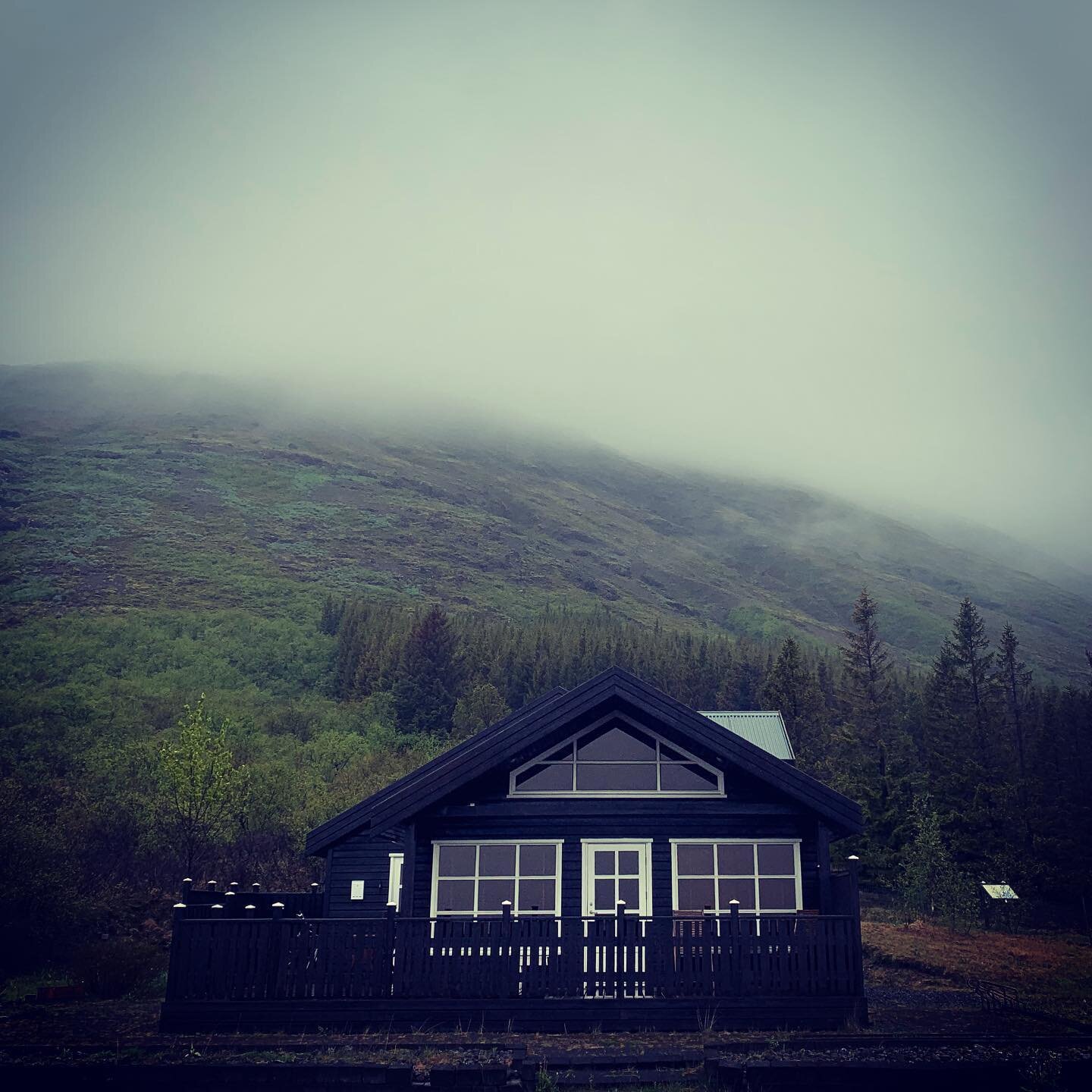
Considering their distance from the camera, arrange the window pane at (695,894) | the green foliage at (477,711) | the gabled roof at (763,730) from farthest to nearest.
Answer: the green foliage at (477,711)
the gabled roof at (763,730)
the window pane at (695,894)

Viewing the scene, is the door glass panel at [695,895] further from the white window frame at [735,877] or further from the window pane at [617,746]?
the window pane at [617,746]

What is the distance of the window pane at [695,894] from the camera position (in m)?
20.0

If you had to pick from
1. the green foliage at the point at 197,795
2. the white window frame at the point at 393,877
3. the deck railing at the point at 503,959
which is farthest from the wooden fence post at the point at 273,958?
the green foliage at the point at 197,795

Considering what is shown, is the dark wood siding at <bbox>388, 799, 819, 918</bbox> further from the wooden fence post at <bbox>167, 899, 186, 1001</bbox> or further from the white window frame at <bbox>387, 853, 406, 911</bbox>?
the white window frame at <bbox>387, 853, 406, 911</bbox>

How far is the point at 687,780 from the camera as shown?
2031 cm

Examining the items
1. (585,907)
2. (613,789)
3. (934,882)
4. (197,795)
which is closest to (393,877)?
(585,907)

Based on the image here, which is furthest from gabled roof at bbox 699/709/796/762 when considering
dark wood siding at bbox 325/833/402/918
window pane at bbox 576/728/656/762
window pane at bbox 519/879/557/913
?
dark wood siding at bbox 325/833/402/918

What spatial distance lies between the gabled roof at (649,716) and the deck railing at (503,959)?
2.14 m

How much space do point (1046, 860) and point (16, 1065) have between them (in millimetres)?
52435

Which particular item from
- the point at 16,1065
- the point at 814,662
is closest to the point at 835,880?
the point at 16,1065

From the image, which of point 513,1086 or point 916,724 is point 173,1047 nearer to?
point 513,1086

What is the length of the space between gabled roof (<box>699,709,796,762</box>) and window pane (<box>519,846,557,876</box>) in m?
7.99

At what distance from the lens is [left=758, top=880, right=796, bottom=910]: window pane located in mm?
19938

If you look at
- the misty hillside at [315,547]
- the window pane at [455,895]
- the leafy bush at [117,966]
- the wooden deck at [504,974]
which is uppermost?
the misty hillside at [315,547]
